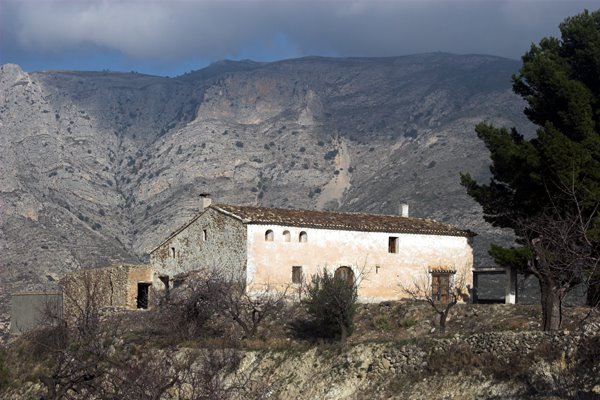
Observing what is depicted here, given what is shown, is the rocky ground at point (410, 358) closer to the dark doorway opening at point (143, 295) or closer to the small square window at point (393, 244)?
the small square window at point (393, 244)

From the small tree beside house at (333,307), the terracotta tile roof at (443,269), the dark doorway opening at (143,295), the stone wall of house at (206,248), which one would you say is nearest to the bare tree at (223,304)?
the stone wall of house at (206,248)

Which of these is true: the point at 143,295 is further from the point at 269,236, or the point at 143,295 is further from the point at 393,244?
the point at 393,244

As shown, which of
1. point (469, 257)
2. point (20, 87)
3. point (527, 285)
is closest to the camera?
point (469, 257)

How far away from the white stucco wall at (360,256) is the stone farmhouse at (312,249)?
48 mm

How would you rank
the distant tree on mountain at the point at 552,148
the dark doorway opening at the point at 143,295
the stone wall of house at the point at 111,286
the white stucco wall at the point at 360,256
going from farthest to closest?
the dark doorway opening at the point at 143,295
the stone wall of house at the point at 111,286
the white stucco wall at the point at 360,256
the distant tree on mountain at the point at 552,148

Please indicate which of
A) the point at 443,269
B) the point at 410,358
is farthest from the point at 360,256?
the point at 410,358

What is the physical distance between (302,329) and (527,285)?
30246 millimetres

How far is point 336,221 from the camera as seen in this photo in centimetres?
5038

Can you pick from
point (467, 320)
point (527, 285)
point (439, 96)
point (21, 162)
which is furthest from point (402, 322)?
point (439, 96)

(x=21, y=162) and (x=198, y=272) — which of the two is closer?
(x=198, y=272)

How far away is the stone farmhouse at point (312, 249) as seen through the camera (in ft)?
156

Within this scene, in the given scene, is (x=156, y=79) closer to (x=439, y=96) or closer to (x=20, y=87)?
(x=20, y=87)

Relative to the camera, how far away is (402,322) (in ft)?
142

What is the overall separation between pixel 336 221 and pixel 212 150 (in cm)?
9478
